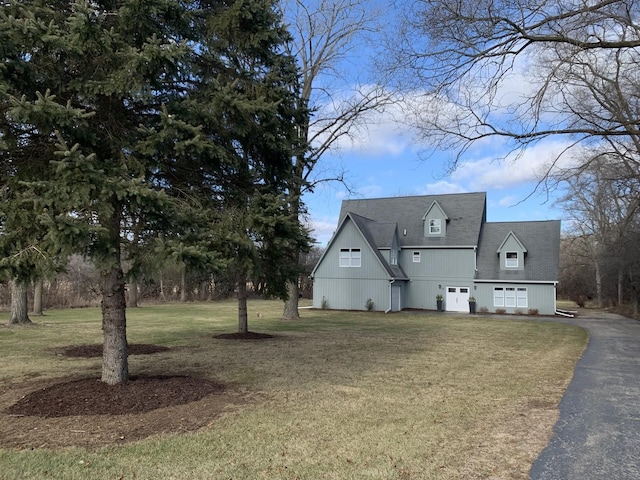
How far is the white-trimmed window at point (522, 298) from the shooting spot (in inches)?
1190

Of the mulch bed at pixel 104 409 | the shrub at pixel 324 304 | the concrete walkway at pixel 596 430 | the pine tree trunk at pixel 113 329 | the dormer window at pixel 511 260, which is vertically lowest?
the shrub at pixel 324 304

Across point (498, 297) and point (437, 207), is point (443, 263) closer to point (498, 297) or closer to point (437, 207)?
point (437, 207)

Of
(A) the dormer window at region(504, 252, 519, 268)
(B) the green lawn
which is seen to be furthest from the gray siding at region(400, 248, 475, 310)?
(B) the green lawn

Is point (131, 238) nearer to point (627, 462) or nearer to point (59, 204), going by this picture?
point (59, 204)

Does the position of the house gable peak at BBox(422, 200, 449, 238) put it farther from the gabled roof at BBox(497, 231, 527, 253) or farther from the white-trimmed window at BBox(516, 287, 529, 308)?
the white-trimmed window at BBox(516, 287, 529, 308)

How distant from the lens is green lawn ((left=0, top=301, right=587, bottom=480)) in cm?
428

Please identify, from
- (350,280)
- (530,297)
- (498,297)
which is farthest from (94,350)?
(530,297)

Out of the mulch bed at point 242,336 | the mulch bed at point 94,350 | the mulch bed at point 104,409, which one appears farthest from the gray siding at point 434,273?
the mulch bed at point 104,409

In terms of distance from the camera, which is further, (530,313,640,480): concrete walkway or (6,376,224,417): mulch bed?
(6,376,224,417): mulch bed

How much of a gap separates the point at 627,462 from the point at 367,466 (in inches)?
103

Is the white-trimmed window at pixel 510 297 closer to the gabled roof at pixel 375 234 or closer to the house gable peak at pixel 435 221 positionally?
Answer: the house gable peak at pixel 435 221

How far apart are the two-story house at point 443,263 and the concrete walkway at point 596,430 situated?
20702 millimetres

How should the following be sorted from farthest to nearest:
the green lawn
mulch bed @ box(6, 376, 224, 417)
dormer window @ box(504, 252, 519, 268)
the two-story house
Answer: dormer window @ box(504, 252, 519, 268)
the two-story house
mulch bed @ box(6, 376, 224, 417)
the green lawn

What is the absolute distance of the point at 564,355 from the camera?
1196cm
